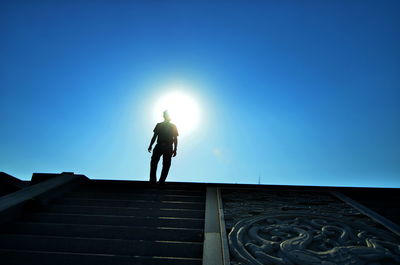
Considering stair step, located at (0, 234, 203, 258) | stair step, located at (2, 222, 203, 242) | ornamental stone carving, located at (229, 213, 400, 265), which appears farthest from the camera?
stair step, located at (2, 222, 203, 242)

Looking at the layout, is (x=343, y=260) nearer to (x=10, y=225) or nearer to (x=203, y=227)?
(x=203, y=227)

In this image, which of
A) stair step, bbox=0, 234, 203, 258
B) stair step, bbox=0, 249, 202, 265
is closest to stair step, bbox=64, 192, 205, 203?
stair step, bbox=0, 234, 203, 258

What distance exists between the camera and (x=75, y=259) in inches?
108

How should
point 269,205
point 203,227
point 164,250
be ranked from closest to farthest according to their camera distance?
point 164,250, point 203,227, point 269,205

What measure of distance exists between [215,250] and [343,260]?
53.5 inches

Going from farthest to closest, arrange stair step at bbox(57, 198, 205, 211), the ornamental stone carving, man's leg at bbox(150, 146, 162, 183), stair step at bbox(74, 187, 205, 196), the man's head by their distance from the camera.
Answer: the man's head, man's leg at bbox(150, 146, 162, 183), stair step at bbox(74, 187, 205, 196), stair step at bbox(57, 198, 205, 211), the ornamental stone carving

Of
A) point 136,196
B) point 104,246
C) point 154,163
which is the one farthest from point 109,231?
point 154,163

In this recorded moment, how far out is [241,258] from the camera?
265cm

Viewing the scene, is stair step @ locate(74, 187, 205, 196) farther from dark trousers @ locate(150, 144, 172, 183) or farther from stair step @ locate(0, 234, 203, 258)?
stair step @ locate(0, 234, 203, 258)

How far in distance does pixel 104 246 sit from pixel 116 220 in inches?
28.9

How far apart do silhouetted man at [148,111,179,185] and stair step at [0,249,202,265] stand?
3041 millimetres

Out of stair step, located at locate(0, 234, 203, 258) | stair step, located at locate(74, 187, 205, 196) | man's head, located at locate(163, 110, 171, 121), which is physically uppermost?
man's head, located at locate(163, 110, 171, 121)

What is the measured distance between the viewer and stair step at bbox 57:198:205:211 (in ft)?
14.2

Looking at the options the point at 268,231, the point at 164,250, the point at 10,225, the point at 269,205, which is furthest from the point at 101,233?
the point at 269,205
